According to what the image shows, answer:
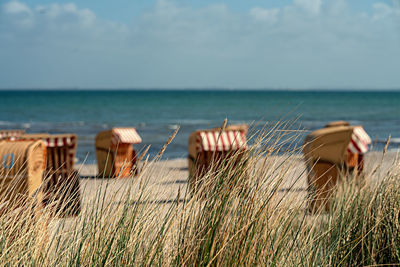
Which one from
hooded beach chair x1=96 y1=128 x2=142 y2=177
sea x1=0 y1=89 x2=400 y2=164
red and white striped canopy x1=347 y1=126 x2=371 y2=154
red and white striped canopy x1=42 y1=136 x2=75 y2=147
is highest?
red and white striped canopy x1=347 y1=126 x2=371 y2=154

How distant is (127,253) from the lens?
239cm

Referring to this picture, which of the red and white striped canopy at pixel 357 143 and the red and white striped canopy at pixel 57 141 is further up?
the red and white striped canopy at pixel 357 143

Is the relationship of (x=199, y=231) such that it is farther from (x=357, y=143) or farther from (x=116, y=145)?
(x=116, y=145)

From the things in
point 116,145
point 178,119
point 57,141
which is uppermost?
point 57,141

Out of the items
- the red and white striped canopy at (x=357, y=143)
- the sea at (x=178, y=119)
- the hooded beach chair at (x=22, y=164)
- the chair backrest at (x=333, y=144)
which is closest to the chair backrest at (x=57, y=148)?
the sea at (x=178, y=119)

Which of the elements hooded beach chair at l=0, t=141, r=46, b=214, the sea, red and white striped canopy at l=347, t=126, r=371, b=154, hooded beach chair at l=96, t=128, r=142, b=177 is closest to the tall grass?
the sea

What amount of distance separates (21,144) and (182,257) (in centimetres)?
297

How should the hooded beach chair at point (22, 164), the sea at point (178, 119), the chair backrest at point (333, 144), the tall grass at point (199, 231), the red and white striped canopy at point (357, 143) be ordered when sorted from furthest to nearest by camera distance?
the sea at point (178, 119) < the red and white striped canopy at point (357, 143) < the chair backrest at point (333, 144) < the hooded beach chair at point (22, 164) < the tall grass at point (199, 231)

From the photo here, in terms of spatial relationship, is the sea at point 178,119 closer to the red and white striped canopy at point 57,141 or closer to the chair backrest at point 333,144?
the chair backrest at point 333,144

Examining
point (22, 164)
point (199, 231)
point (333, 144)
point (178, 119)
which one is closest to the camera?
point (199, 231)

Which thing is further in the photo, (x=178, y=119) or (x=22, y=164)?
(x=178, y=119)

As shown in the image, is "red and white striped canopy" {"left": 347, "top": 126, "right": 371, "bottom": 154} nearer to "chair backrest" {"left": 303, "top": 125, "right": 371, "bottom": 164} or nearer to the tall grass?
"chair backrest" {"left": 303, "top": 125, "right": 371, "bottom": 164}

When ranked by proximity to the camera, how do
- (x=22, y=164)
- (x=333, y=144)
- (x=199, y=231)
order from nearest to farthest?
1. (x=199, y=231)
2. (x=22, y=164)
3. (x=333, y=144)

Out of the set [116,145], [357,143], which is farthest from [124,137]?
[357,143]
